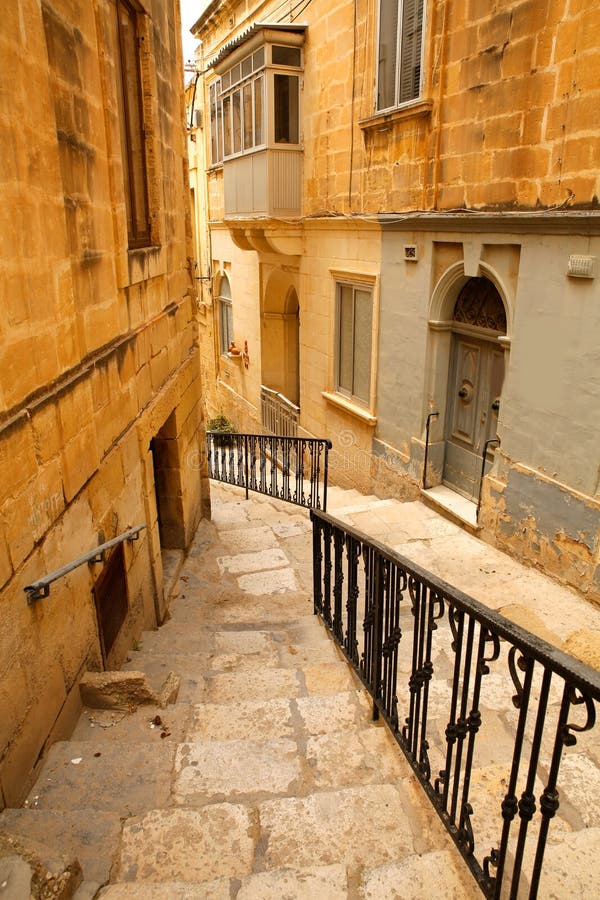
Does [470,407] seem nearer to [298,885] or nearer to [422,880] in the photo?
[422,880]

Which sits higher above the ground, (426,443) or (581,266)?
(581,266)

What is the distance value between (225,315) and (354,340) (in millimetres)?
7916

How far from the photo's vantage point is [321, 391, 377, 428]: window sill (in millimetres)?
9312

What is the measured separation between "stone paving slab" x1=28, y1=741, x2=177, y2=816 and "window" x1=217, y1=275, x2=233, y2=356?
1425cm

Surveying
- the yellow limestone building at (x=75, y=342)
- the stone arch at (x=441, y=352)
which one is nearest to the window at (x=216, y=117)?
the yellow limestone building at (x=75, y=342)

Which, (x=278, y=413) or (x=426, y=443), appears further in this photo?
(x=278, y=413)

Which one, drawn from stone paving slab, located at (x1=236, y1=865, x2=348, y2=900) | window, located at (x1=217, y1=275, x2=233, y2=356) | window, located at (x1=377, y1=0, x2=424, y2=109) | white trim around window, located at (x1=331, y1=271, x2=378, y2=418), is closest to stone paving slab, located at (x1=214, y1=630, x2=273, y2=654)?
stone paving slab, located at (x1=236, y1=865, x2=348, y2=900)

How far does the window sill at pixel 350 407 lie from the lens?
30.6 feet

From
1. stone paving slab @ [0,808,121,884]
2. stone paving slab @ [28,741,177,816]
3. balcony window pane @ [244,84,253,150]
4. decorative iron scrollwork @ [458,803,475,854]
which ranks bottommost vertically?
stone paving slab @ [28,741,177,816]

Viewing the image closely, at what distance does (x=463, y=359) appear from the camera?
25.3 feet

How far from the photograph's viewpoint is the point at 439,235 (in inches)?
290

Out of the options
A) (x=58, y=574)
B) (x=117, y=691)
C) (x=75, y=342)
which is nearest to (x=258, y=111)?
(x=75, y=342)

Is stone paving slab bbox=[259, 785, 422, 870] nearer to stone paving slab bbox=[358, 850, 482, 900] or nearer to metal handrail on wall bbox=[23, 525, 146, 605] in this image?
stone paving slab bbox=[358, 850, 482, 900]

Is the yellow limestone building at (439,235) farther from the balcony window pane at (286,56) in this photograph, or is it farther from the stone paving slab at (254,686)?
the stone paving slab at (254,686)
